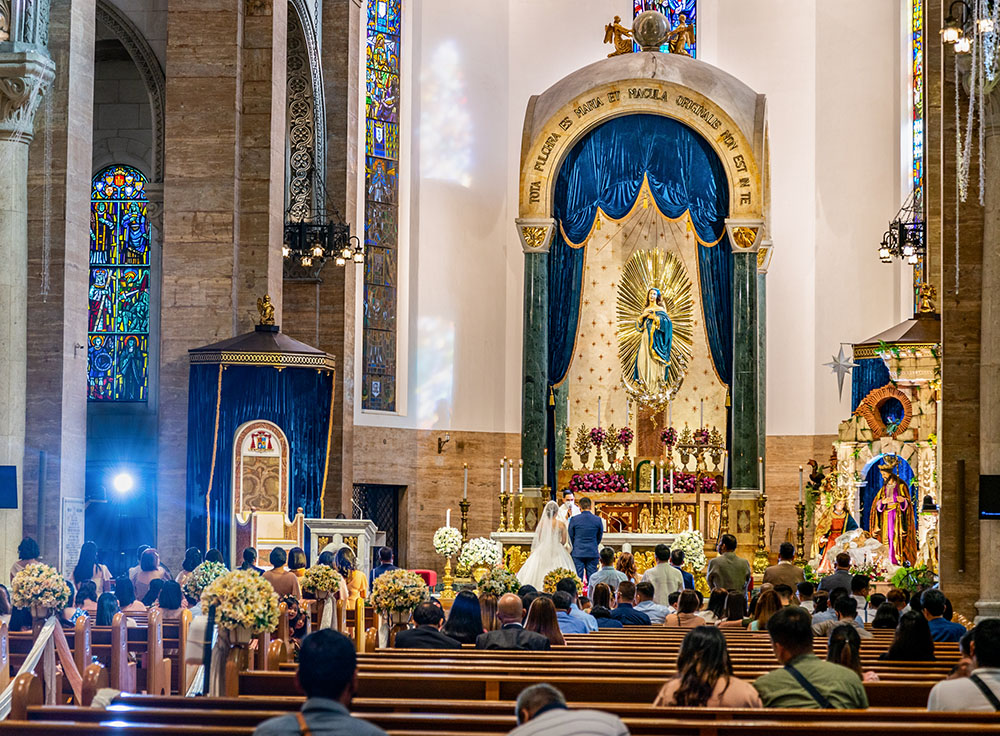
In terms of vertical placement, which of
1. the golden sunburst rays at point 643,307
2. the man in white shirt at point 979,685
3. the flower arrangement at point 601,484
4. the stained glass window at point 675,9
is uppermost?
the stained glass window at point 675,9

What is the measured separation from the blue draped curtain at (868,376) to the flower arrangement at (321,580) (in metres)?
14.0

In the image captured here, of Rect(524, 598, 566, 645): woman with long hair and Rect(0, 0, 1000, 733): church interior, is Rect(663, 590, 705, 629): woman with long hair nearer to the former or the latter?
Rect(524, 598, 566, 645): woman with long hair

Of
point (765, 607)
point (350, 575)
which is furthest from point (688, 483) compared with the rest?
point (765, 607)

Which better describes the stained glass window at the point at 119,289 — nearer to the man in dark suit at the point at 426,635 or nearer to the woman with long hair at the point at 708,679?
the man in dark suit at the point at 426,635

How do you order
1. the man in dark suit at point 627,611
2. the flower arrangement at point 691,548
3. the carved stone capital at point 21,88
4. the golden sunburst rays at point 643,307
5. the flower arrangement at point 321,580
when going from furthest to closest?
1. the golden sunburst rays at point 643,307
2. the flower arrangement at point 691,548
3. the carved stone capital at point 21,88
4. the man in dark suit at point 627,611
5. the flower arrangement at point 321,580

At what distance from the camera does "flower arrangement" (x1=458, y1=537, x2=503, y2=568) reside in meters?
17.2

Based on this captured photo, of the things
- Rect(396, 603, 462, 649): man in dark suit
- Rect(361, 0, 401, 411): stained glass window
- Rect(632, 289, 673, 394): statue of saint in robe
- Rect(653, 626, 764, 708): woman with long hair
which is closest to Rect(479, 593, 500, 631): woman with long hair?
Rect(396, 603, 462, 649): man in dark suit

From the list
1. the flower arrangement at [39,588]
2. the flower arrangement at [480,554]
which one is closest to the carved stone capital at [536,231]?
the flower arrangement at [480,554]

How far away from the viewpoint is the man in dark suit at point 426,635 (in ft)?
30.1

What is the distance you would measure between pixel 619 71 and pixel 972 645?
63.3 ft

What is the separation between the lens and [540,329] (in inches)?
977

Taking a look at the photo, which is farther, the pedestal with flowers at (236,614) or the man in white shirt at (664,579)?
the man in white shirt at (664,579)

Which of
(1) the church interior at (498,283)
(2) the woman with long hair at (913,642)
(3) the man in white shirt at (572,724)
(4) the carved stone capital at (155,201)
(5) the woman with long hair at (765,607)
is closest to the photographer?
(3) the man in white shirt at (572,724)

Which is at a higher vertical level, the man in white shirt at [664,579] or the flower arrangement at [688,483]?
the flower arrangement at [688,483]
